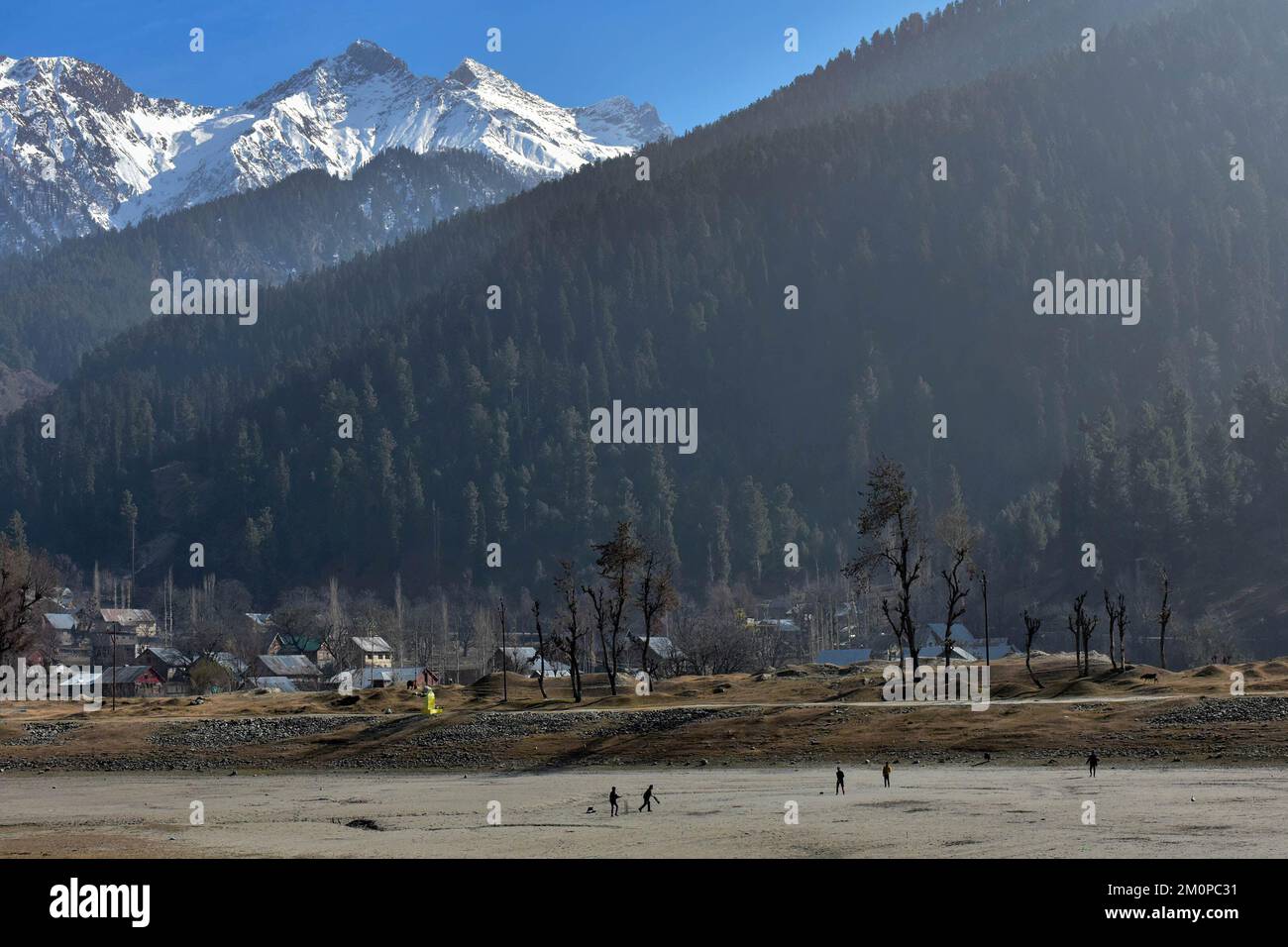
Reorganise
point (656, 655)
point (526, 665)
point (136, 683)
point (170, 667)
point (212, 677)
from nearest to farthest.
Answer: point (526, 665), point (656, 655), point (212, 677), point (136, 683), point (170, 667)

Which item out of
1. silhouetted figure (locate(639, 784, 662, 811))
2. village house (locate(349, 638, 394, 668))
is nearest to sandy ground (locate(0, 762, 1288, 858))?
silhouetted figure (locate(639, 784, 662, 811))

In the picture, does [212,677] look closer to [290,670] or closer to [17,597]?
[290,670]

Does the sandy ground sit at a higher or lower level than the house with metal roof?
higher

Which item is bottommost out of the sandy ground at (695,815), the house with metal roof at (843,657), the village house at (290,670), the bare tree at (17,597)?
the village house at (290,670)

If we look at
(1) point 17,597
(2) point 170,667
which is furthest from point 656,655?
(1) point 17,597

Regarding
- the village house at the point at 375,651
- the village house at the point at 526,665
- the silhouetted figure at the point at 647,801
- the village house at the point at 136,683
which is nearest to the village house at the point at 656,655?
the village house at the point at 526,665

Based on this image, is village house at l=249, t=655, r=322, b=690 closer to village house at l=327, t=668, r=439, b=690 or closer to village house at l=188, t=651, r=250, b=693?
village house at l=188, t=651, r=250, b=693

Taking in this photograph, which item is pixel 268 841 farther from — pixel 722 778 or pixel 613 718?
pixel 613 718

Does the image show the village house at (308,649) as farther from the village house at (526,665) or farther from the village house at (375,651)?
the village house at (526,665)
